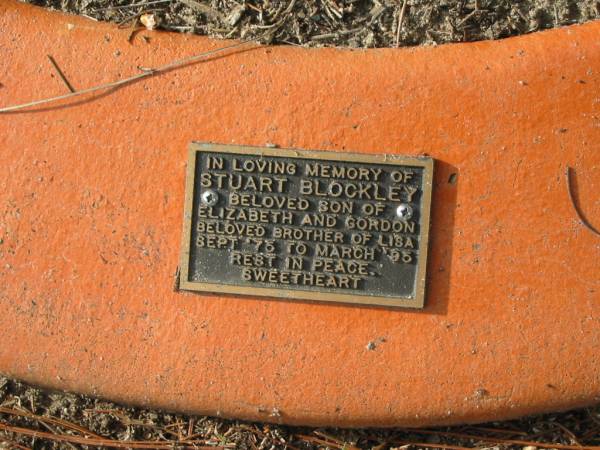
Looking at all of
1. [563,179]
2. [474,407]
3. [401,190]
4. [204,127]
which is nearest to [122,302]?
[204,127]

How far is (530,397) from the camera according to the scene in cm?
218

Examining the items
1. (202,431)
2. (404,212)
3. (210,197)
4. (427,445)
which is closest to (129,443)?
(202,431)

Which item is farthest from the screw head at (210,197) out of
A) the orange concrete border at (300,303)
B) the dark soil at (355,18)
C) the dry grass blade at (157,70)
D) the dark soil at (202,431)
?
the dark soil at (202,431)

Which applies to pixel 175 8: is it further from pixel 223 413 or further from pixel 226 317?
pixel 223 413

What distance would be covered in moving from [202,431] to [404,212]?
4.05 ft

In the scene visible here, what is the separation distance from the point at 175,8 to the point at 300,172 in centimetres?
85

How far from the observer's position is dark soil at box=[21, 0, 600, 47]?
7.32 feet

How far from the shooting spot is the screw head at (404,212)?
213 cm

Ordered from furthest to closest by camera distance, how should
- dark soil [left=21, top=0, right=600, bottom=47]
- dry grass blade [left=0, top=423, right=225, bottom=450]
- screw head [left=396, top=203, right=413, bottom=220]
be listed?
1. dry grass blade [left=0, top=423, right=225, bottom=450]
2. dark soil [left=21, top=0, right=600, bottom=47]
3. screw head [left=396, top=203, right=413, bottom=220]

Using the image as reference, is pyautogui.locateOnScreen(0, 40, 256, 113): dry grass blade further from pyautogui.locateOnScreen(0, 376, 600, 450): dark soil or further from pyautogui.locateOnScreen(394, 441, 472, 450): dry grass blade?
pyautogui.locateOnScreen(394, 441, 472, 450): dry grass blade

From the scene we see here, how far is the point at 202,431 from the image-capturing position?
239cm

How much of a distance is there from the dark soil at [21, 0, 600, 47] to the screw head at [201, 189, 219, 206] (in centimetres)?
64

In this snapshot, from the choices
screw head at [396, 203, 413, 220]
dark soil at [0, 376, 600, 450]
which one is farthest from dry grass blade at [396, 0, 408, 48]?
dark soil at [0, 376, 600, 450]

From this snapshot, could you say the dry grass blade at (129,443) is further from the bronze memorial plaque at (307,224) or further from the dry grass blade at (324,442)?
the bronze memorial plaque at (307,224)
